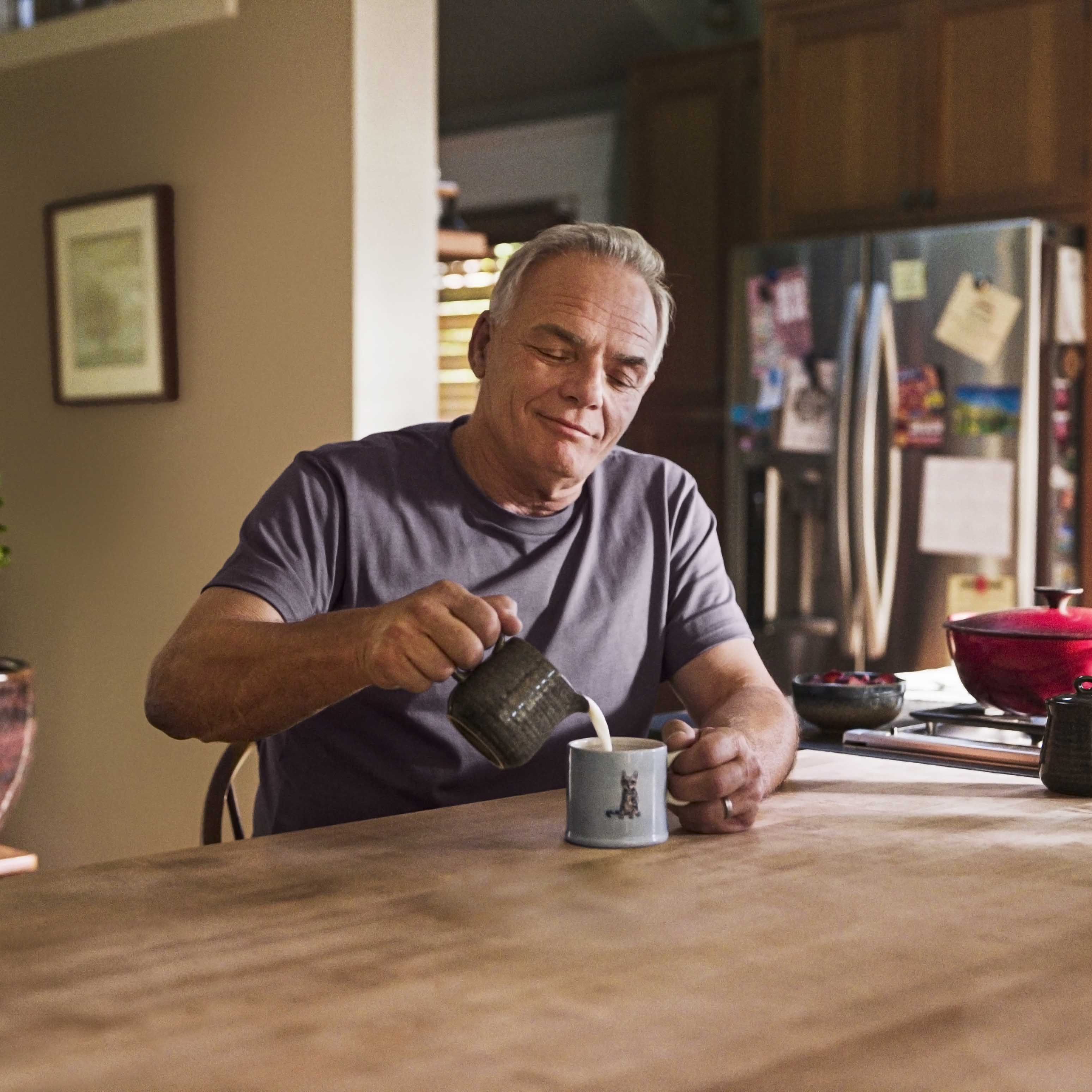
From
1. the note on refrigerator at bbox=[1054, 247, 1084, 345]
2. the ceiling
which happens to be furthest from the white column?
the ceiling

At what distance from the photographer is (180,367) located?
119 inches

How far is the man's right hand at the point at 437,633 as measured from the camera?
121 centimetres

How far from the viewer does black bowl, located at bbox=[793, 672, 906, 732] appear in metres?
1.81

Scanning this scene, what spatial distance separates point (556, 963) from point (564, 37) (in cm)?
479

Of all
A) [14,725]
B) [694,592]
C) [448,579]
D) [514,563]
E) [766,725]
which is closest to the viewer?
[766,725]

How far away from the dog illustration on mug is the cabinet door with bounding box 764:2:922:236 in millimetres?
3155

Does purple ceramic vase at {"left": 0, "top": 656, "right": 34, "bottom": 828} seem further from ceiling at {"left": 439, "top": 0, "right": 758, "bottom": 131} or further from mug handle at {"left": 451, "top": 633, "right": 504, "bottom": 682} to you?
ceiling at {"left": 439, "top": 0, "right": 758, "bottom": 131}

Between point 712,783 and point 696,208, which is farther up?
point 696,208

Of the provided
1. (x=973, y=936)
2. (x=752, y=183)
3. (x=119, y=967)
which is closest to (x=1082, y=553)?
(x=752, y=183)

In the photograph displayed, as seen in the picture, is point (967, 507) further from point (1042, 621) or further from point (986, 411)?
point (1042, 621)

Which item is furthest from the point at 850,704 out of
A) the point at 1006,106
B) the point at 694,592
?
the point at 1006,106

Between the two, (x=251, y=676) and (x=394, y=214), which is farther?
(x=394, y=214)

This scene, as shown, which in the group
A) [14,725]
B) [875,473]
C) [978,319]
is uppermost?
[978,319]

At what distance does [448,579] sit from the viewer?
5.43ft
